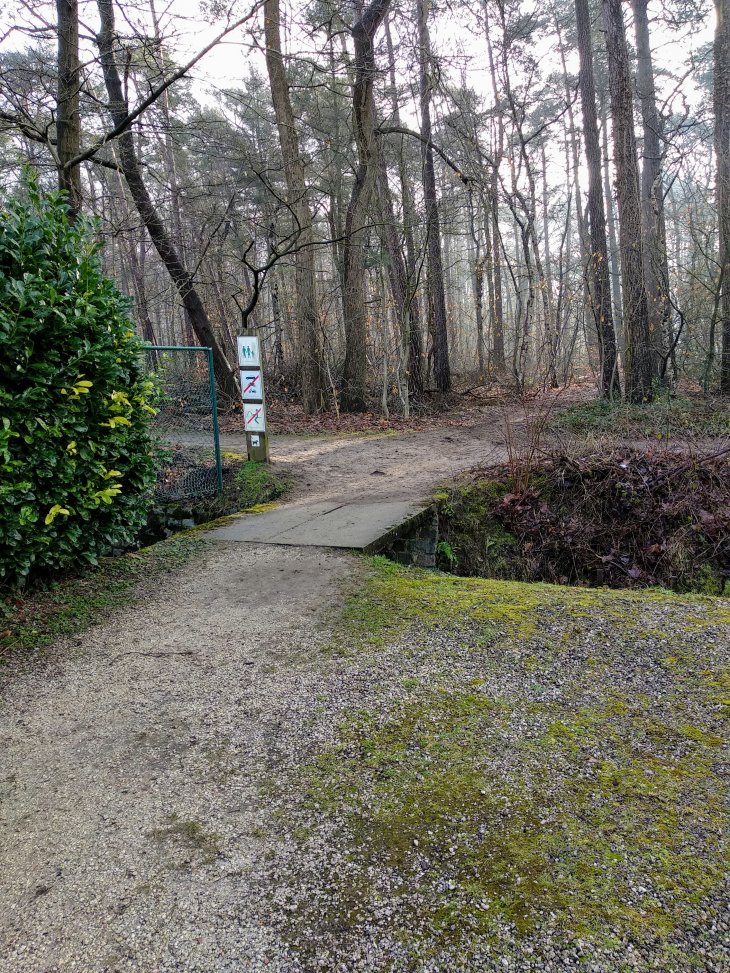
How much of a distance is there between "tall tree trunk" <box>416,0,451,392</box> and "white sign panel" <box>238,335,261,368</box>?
6692 millimetres

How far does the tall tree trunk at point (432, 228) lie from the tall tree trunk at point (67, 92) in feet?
23.4

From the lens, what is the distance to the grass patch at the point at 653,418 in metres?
8.43

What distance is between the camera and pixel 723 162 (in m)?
11.2

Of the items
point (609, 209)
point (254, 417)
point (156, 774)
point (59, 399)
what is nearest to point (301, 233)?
point (254, 417)

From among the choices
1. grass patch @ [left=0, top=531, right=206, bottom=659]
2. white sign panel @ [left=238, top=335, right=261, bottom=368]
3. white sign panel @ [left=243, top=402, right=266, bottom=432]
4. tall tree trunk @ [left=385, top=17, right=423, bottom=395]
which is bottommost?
grass patch @ [left=0, top=531, right=206, bottom=659]

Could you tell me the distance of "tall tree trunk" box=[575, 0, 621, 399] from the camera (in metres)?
12.4

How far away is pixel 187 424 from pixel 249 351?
1.20m

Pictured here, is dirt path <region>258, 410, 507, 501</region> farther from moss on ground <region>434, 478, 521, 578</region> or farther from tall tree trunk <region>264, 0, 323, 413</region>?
tall tree trunk <region>264, 0, 323, 413</region>

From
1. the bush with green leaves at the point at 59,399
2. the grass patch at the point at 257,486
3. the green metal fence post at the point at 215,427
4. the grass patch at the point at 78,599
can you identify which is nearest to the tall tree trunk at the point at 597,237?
the grass patch at the point at 257,486

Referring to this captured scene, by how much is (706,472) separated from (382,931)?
19.6 feet

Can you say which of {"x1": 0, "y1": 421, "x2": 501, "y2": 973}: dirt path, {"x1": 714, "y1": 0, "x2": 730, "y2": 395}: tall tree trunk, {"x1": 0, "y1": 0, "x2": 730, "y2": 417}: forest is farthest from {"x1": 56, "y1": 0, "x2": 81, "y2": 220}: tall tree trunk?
{"x1": 714, "y1": 0, "x2": 730, "y2": 395}: tall tree trunk

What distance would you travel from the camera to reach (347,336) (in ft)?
43.4

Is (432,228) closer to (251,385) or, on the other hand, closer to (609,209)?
(251,385)

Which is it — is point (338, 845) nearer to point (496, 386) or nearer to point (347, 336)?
point (347, 336)
